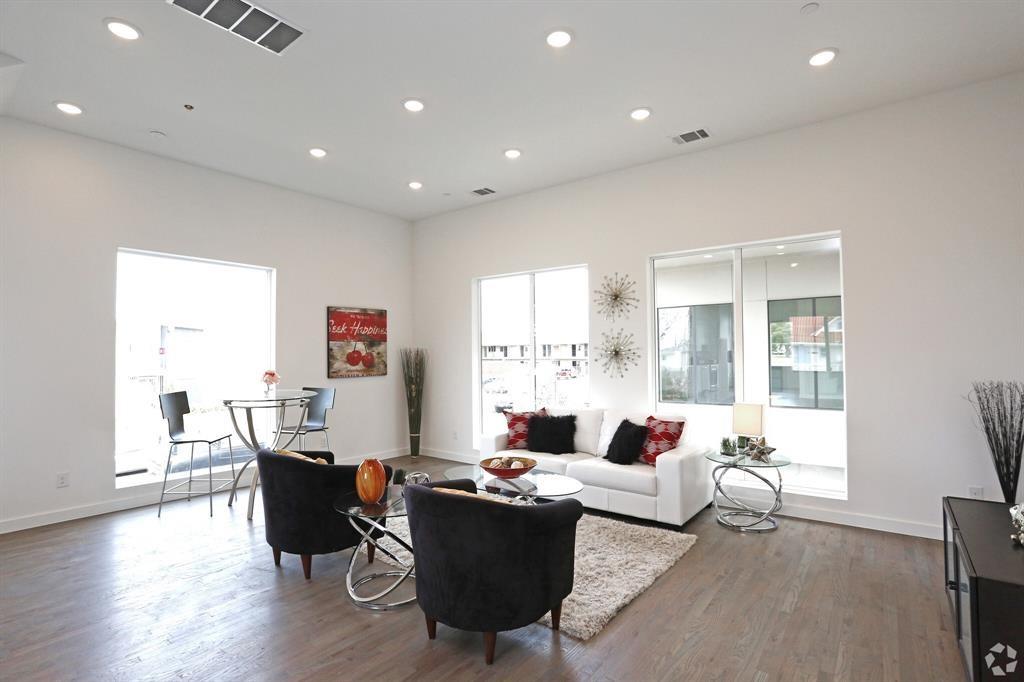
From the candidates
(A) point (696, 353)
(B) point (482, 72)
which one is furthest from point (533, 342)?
(B) point (482, 72)

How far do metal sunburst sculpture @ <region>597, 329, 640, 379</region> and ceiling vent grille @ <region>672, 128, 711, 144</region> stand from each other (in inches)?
75.5

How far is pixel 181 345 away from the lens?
544 centimetres

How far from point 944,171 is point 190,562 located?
20.3ft

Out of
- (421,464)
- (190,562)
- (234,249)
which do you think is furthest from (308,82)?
(421,464)

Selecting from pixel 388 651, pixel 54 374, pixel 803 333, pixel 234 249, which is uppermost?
pixel 234 249

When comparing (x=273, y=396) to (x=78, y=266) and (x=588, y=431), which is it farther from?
(x=588, y=431)

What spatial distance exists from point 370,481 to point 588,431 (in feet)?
9.06

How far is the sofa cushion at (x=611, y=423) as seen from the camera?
498 centimetres

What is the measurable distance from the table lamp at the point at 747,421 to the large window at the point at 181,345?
4957 mm

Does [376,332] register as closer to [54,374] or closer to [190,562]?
[54,374]

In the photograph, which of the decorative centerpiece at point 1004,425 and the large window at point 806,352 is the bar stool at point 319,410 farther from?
the decorative centerpiece at point 1004,425

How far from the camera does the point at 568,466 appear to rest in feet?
15.5

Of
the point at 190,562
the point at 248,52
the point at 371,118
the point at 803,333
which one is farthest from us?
the point at 803,333

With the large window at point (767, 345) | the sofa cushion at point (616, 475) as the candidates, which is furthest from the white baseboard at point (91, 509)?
the large window at point (767, 345)
